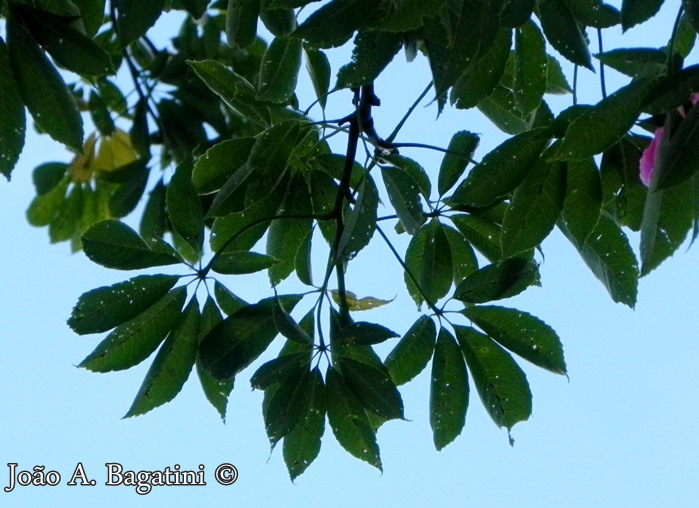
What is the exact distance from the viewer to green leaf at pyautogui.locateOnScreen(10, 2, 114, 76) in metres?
0.88

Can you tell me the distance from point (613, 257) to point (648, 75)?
0.73 feet

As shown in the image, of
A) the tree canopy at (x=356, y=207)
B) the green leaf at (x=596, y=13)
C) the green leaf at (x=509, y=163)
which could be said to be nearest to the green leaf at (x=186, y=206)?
the tree canopy at (x=356, y=207)

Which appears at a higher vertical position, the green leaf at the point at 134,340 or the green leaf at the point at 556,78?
the green leaf at the point at 556,78

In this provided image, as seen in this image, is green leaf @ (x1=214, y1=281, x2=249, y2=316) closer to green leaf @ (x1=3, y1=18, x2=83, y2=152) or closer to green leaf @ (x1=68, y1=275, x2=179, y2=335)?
green leaf @ (x1=68, y1=275, x2=179, y2=335)

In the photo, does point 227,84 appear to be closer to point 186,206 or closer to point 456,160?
point 186,206

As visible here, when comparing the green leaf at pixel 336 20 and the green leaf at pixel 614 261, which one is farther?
the green leaf at pixel 614 261

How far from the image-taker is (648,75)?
2.35 feet

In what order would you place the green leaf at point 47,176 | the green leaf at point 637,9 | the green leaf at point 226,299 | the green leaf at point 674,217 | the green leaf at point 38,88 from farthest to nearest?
1. the green leaf at point 47,176
2. the green leaf at point 226,299
3. the green leaf at point 38,88
4. the green leaf at point 674,217
5. the green leaf at point 637,9

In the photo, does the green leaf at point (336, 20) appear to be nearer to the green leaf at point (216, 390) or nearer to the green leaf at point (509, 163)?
the green leaf at point (509, 163)

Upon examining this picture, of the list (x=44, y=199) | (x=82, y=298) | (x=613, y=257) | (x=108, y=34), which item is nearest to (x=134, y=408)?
(x=82, y=298)

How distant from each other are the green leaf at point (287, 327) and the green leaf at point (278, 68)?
0.23 meters

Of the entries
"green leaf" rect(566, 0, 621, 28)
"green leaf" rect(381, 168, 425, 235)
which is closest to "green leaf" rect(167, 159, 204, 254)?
"green leaf" rect(381, 168, 425, 235)

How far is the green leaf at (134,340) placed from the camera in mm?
932

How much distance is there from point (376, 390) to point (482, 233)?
0.24 m
